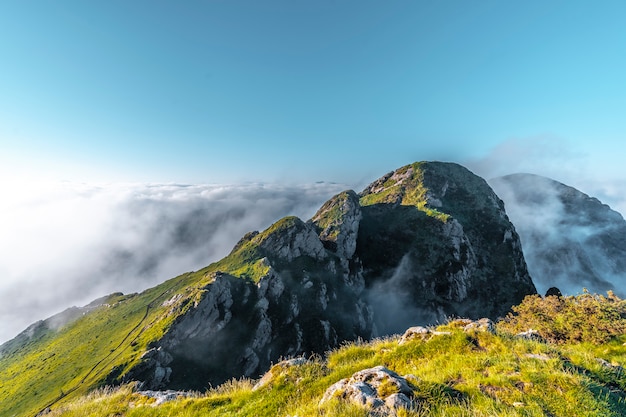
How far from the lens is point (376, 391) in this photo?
10820mm

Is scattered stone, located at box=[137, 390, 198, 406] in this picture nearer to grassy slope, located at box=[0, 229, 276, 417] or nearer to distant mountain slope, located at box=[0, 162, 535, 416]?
distant mountain slope, located at box=[0, 162, 535, 416]

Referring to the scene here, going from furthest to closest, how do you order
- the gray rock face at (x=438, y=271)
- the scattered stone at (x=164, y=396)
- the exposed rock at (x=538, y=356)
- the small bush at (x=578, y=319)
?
the gray rock face at (x=438, y=271) < the small bush at (x=578, y=319) < the scattered stone at (x=164, y=396) < the exposed rock at (x=538, y=356)

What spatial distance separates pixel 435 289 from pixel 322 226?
269 feet

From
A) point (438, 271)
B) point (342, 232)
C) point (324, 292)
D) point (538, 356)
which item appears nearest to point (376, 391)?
point (538, 356)

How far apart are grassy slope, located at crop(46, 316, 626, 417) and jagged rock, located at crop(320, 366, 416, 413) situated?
1.53ft

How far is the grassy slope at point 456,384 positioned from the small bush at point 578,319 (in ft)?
→ 3.55

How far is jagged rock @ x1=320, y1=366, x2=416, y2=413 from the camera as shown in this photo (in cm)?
977

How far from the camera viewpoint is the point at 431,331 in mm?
19078

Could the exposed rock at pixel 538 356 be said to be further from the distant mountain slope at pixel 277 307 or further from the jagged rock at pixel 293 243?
the jagged rock at pixel 293 243

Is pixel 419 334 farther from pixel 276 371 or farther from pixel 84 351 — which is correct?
pixel 84 351

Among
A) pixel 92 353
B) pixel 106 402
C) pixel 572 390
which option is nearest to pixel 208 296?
pixel 92 353

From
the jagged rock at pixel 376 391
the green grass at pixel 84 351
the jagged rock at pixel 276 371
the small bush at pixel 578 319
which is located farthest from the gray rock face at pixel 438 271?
the jagged rock at pixel 376 391

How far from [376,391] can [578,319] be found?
2093cm

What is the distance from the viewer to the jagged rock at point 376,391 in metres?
9.77
